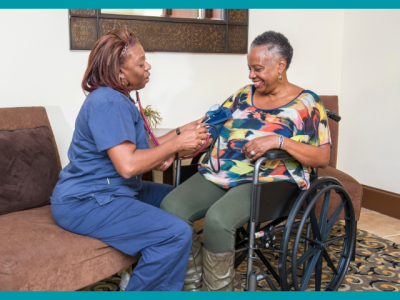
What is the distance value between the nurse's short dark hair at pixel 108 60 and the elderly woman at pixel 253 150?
58cm

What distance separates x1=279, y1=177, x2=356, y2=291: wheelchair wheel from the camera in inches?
61.2

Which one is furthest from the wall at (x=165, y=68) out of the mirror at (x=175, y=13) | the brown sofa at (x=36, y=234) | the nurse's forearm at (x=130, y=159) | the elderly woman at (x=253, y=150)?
the nurse's forearm at (x=130, y=159)

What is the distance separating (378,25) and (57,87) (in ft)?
8.05

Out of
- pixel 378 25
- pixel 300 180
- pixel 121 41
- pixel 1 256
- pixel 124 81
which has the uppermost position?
pixel 378 25

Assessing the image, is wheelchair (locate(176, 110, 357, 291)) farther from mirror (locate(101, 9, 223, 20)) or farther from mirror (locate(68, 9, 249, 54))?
mirror (locate(101, 9, 223, 20))

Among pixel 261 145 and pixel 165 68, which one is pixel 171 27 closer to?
pixel 165 68

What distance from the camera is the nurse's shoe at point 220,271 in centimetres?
152

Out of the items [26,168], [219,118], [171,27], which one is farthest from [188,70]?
[26,168]

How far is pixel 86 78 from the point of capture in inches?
61.8

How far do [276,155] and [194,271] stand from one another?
0.62 meters

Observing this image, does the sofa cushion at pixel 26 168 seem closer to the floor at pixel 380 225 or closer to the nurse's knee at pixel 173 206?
the nurse's knee at pixel 173 206

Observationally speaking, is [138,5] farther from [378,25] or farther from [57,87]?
[378,25]

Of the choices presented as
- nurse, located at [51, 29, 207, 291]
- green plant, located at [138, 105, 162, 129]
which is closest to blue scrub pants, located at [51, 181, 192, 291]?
nurse, located at [51, 29, 207, 291]

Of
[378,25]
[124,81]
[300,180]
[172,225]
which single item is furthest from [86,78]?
[378,25]
